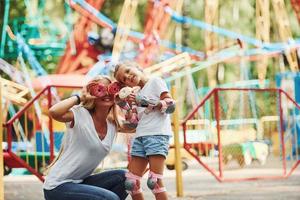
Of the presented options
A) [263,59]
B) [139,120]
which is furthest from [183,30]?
[139,120]

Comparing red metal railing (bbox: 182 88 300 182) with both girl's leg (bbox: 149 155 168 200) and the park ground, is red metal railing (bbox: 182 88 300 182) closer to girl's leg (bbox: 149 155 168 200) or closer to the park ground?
the park ground

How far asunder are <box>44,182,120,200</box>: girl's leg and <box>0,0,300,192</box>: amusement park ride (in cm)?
573

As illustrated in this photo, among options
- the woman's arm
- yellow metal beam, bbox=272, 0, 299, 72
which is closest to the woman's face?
the woman's arm

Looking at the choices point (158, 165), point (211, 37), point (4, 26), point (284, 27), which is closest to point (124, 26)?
point (211, 37)

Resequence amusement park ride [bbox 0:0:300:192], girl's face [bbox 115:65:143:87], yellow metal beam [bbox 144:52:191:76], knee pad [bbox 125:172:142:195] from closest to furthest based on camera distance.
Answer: knee pad [bbox 125:172:142:195] < girl's face [bbox 115:65:143:87] < amusement park ride [bbox 0:0:300:192] < yellow metal beam [bbox 144:52:191:76]

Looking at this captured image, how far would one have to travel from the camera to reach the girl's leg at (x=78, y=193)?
12.4 feet

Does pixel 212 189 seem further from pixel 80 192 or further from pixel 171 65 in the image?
pixel 171 65

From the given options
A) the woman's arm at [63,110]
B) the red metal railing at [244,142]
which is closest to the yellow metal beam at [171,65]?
the red metal railing at [244,142]

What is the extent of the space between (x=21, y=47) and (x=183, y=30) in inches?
100

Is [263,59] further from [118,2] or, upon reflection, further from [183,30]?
[118,2]

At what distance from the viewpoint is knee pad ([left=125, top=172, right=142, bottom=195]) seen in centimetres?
427

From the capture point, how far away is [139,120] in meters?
4.83

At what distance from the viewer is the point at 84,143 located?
386 cm

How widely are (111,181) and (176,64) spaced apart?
7.71 metres
